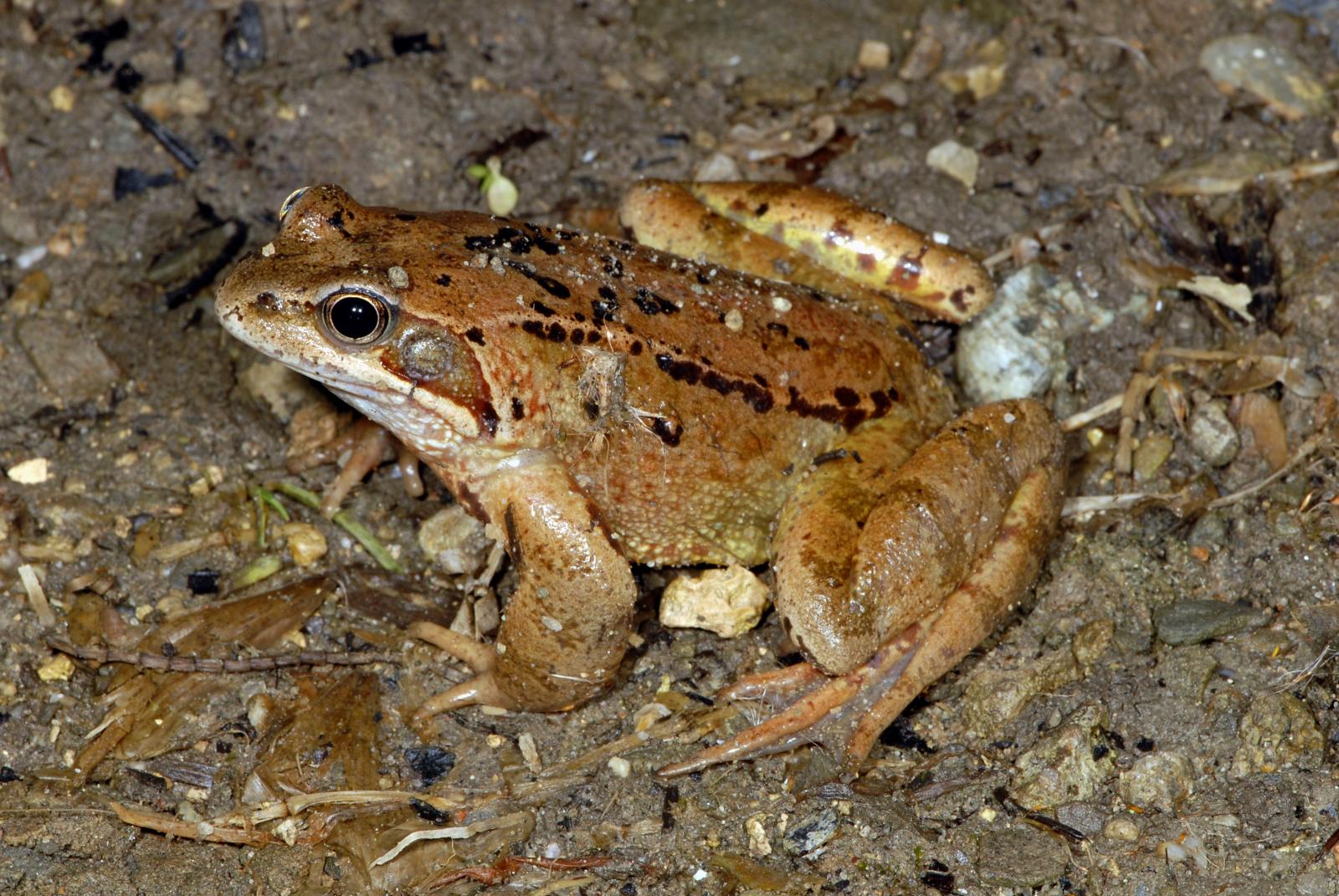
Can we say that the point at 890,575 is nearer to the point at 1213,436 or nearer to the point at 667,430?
the point at 667,430

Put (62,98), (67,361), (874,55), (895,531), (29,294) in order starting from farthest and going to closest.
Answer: (874,55) → (62,98) → (29,294) → (67,361) → (895,531)

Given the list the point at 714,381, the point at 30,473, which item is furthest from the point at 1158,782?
the point at 30,473

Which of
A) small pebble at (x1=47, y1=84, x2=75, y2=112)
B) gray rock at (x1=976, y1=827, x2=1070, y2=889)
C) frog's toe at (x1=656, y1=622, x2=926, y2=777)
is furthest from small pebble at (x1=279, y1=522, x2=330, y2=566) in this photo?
gray rock at (x1=976, y1=827, x2=1070, y2=889)

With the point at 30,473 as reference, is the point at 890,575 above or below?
above

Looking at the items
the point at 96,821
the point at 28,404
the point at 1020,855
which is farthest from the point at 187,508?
the point at 1020,855

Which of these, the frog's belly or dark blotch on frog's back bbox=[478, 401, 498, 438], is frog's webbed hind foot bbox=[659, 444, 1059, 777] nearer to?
the frog's belly

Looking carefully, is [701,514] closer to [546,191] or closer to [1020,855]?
[1020,855]
